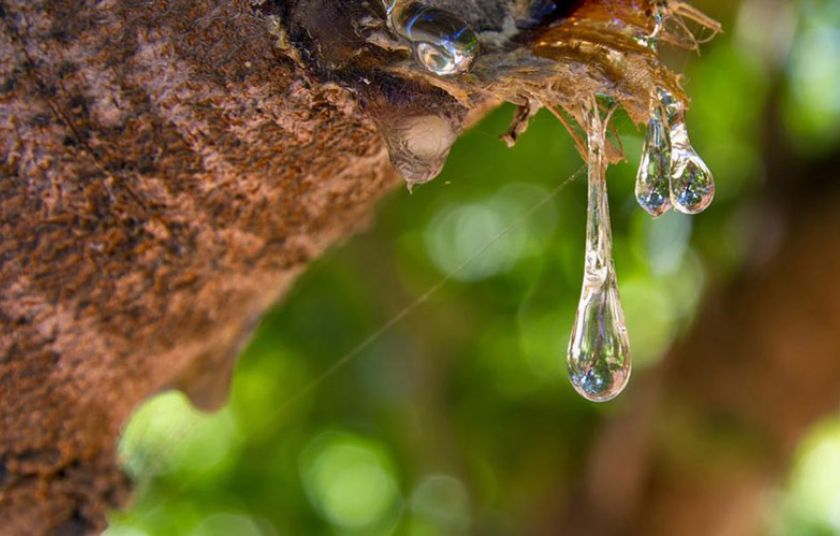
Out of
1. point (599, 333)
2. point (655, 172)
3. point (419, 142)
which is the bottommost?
point (599, 333)

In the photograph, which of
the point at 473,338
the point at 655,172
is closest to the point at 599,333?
the point at 655,172

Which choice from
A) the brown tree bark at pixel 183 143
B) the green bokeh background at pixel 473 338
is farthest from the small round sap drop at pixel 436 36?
the green bokeh background at pixel 473 338

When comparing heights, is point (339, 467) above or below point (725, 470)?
below

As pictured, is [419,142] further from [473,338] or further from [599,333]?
[473,338]

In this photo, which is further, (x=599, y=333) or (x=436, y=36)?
(x=599, y=333)

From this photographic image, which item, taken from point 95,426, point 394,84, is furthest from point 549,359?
point 394,84

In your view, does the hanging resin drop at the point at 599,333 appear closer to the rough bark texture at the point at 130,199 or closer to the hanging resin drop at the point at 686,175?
the hanging resin drop at the point at 686,175

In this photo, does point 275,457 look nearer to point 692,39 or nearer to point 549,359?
point 549,359
